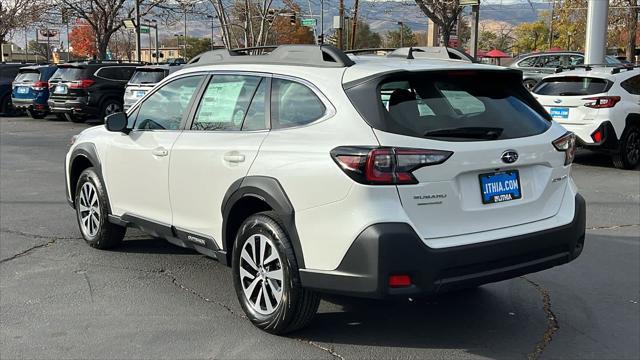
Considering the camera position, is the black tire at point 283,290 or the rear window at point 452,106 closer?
the rear window at point 452,106

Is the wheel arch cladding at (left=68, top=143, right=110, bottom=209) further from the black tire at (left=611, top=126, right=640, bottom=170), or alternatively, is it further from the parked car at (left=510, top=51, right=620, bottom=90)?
the parked car at (left=510, top=51, right=620, bottom=90)

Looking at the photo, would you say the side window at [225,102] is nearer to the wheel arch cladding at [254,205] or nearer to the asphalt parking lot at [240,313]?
the wheel arch cladding at [254,205]

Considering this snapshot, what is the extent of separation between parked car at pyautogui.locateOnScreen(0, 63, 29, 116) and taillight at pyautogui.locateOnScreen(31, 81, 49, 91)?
3202 mm

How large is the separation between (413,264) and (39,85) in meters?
20.5

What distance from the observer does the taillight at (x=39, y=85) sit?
69.7 ft

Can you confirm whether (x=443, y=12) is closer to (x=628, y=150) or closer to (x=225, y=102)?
(x=628, y=150)

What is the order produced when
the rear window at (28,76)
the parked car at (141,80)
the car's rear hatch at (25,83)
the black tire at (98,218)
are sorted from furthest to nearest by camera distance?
the rear window at (28,76) → the car's rear hatch at (25,83) → the parked car at (141,80) → the black tire at (98,218)

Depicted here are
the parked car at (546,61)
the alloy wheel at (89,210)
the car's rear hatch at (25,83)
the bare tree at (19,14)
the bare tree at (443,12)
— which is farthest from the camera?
the bare tree at (19,14)

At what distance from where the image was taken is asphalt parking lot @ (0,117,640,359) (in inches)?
155

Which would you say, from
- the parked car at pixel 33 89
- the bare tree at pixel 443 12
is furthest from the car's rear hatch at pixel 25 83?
the bare tree at pixel 443 12

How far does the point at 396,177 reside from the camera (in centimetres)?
344

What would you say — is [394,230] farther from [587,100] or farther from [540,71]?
[540,71]

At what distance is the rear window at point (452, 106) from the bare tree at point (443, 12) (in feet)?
55.8

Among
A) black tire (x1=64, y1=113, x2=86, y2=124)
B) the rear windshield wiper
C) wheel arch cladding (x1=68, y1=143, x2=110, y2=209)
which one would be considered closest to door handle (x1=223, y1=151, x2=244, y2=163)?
the rear windshield wiper
